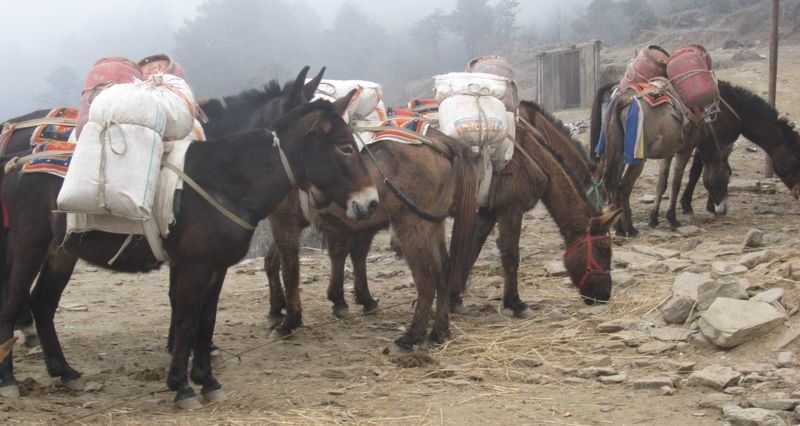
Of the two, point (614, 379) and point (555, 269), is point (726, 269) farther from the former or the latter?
point (614, 379)

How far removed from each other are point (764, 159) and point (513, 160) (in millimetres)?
9054

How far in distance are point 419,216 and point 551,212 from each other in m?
1.84

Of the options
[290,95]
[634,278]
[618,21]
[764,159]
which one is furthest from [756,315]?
[618,21]

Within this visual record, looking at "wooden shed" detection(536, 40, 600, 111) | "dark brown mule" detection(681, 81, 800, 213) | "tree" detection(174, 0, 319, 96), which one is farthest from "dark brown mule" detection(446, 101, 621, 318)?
"tree" detection(174, 0, 319, 96)

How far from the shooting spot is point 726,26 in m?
30.1

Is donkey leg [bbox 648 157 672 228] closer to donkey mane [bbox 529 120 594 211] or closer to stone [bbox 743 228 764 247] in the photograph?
stone [bbox 743 228 764 247]

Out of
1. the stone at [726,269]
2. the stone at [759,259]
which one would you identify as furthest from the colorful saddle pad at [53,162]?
the stone at [759,259]

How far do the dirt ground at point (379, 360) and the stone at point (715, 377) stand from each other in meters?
0.07

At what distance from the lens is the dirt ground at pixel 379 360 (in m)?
4.78

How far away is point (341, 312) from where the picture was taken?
7.41m

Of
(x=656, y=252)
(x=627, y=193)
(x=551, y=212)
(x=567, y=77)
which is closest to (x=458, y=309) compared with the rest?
(x=551, y=212)

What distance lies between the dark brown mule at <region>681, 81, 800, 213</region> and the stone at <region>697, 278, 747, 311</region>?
5.52 meters

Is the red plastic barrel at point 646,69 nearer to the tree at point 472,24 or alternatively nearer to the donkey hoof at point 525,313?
the donkey hoof at point 525,313

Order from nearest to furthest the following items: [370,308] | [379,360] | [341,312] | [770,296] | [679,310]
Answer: [770,296] → [379,360] → [679,310] → [341,312] → [370,308]
